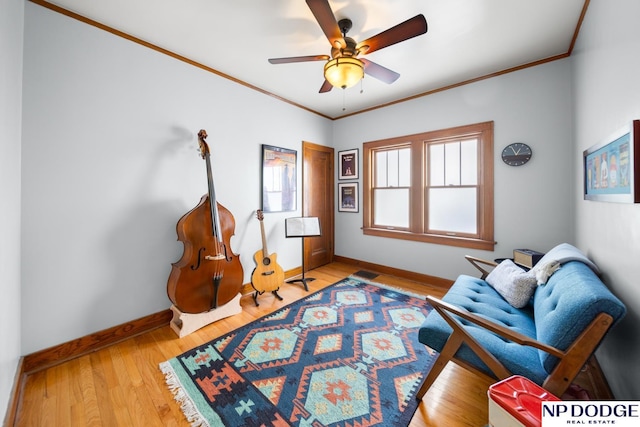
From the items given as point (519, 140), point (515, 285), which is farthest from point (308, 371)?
point (519, 140)

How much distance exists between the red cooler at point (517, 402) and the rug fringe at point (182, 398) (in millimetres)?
1457

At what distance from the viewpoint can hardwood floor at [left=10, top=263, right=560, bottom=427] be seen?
1345 millimetres

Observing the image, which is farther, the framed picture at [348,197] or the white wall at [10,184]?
the framed picture at [348,197]

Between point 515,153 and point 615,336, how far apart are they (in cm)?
201

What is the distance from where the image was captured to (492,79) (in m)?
2.80

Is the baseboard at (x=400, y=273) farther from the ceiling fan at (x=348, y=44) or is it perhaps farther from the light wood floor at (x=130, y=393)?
the ceiling fan at (x=348, y=44)

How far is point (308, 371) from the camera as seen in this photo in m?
1.71

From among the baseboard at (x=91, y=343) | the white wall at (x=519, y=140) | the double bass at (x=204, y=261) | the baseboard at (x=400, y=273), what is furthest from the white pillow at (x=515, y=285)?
the baseboard at (x=91, y=343)

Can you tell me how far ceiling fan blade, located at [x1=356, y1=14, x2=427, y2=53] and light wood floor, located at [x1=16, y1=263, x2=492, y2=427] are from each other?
2345mm

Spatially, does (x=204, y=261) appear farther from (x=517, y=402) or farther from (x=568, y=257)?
(x=568, y=257)

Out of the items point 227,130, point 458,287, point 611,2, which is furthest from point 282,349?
point 611,2

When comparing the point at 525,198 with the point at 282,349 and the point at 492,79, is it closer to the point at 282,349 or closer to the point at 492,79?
the point at 492,79

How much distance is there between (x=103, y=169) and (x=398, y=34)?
8.41 ft

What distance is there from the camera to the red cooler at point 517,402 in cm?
91
